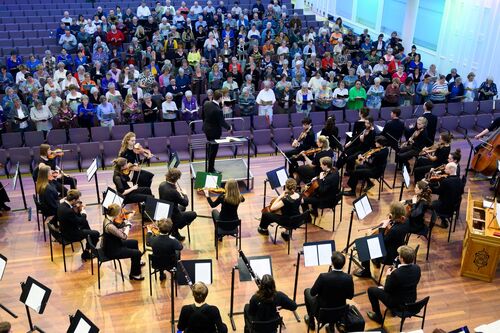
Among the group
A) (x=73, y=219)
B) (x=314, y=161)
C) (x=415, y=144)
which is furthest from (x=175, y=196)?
(x=415, y=144)

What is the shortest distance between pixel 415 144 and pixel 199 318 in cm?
631

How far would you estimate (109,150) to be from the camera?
10445mm

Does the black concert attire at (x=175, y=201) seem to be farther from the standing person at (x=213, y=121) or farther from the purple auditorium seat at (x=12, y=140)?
the purple auditorium seat at (x=12, y=140)

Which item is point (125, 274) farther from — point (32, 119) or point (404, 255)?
point (32, 119)

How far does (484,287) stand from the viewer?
290 inches

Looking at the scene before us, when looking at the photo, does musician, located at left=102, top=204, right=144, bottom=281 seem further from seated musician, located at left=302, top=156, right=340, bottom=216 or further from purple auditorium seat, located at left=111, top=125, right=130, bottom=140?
purple auditorium seat, located at left=111, top=125, right=130, bottom=140

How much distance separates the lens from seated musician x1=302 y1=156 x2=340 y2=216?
8055 mm

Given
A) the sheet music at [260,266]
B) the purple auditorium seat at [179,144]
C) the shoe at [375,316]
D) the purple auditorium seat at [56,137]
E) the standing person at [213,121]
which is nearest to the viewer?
the sheet music at [260,266]

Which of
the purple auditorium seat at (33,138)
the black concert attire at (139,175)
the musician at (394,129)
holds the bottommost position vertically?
the purple auditorium seat at (33,138)

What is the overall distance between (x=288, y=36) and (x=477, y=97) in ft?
19.6

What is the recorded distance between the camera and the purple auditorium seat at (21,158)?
999 cm

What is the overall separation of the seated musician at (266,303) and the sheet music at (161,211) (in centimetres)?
201

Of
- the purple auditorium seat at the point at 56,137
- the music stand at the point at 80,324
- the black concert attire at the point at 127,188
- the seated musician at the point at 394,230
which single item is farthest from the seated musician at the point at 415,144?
the music stand at the point at 80,324

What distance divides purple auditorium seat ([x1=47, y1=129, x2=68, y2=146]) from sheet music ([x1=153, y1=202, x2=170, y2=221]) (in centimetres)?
449
